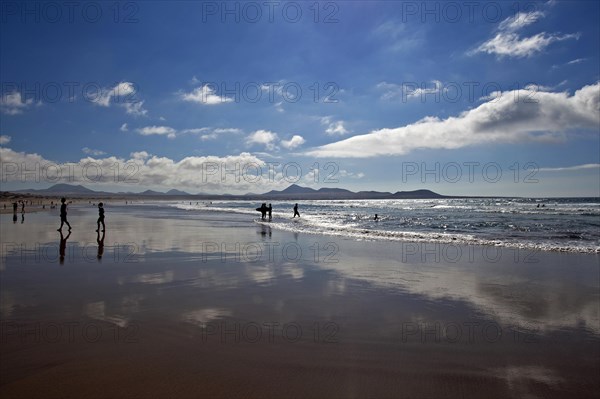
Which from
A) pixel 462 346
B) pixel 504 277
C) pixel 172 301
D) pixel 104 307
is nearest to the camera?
pixel 462 346

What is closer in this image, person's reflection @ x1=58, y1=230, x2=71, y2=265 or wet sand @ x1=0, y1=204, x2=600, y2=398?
wet sand @ x1=0, y1=204, x2=600, y2=398

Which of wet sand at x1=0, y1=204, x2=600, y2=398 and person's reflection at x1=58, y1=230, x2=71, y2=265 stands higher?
person's reflection at x1=58, y1=230, x2=71, y2=265

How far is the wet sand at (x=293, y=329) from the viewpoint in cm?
507

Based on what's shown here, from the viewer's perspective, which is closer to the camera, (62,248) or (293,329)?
(293,329)

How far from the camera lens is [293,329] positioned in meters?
7.07

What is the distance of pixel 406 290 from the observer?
10141 mm

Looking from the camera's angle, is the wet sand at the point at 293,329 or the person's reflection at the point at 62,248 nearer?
the wet sand at the point at 293,329

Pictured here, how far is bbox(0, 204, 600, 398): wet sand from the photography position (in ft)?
16.6

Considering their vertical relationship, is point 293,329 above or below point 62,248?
below

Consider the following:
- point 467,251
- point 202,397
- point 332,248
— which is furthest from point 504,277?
point 202,397

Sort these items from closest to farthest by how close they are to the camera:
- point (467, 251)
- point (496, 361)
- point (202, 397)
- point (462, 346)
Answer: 1. point (202, 397)
2. point (496, 361)
3. point (462, 346)
4. point (467, 251)

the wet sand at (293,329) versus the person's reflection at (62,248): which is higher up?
the person's reflection at (62,248)

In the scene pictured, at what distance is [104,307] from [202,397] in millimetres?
4514

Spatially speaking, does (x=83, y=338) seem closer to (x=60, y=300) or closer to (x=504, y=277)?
(x=60, y=300)
